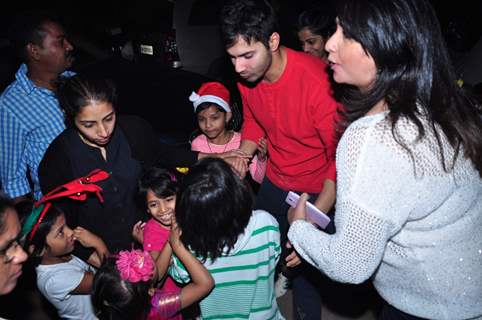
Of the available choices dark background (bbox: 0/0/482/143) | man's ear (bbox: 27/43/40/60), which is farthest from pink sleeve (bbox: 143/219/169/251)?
dark background (bbox: 0/0/482/143)

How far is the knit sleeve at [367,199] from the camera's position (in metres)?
1.17

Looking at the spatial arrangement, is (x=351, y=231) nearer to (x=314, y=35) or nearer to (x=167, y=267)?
(x=167, y=267)

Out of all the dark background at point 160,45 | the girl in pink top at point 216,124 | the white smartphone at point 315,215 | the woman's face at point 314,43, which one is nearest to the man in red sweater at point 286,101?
the white smartphone at point 315,215

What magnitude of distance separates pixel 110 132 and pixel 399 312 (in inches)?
66.2

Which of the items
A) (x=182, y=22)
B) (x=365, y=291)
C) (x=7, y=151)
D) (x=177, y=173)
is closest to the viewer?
(x=177, y=173)

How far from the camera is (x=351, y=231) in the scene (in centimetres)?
125

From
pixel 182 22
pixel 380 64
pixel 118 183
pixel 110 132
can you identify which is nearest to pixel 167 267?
pixel 118 183

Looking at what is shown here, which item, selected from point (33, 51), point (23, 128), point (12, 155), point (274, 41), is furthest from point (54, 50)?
point (274, 41)

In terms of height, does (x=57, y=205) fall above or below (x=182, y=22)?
below

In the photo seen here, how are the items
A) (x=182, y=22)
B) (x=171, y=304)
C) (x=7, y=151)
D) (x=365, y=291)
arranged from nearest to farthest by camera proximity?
(x=171, y=304), (x=7, y=151), (x=365, y=291), (x=182, y=22)

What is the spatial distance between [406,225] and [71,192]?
1562 mm

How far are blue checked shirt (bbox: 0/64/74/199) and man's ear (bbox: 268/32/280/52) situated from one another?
4.86 ft

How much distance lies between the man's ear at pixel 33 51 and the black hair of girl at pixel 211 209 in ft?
Answer: 5.55

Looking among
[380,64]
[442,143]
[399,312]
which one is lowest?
[399,312]
